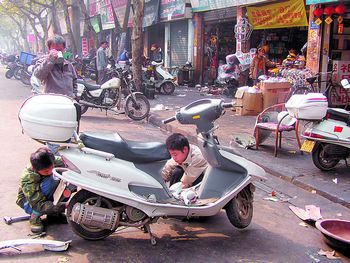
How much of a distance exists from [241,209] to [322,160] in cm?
261

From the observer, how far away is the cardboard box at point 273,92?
10.4 meters

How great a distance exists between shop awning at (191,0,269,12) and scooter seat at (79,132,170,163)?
10.5 meters

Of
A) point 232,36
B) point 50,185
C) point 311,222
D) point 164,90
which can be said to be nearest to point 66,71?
point 50,185

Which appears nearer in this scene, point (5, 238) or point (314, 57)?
point (5, 238)

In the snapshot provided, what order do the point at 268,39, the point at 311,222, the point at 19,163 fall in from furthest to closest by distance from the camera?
the point at 268,39 < the point at 19,163 < the point at 311,222

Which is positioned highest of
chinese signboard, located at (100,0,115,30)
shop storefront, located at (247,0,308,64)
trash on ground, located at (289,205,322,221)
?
chinese signboard, located at (100,0,115,30)

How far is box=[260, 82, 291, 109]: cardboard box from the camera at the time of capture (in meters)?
10.4

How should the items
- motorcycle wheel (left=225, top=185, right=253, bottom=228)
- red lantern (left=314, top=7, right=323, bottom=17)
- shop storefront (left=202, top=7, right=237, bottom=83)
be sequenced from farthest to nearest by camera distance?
shop storefront (left=202, top=7, right=237, bottom=83) < red lantern (left=314, top=7, right=323, bottom=17) < motorcycle wheel (left=225, top=185, right=253, bottom=228)

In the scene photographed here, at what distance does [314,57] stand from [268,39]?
3513 millimetres

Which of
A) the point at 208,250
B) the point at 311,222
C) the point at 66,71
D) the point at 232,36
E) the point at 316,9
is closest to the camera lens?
the point at 208,250

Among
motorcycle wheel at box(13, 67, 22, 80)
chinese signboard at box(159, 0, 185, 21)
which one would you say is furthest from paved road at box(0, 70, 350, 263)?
motorcycle wheel at box(13, 67, 22, 80)

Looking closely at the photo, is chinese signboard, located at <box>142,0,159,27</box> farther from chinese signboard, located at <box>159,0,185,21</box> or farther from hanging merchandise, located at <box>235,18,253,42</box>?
hanging merchandise, located at <box>235,18,253,42</box>

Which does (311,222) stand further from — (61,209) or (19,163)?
(19,163)

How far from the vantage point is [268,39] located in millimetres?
14414
